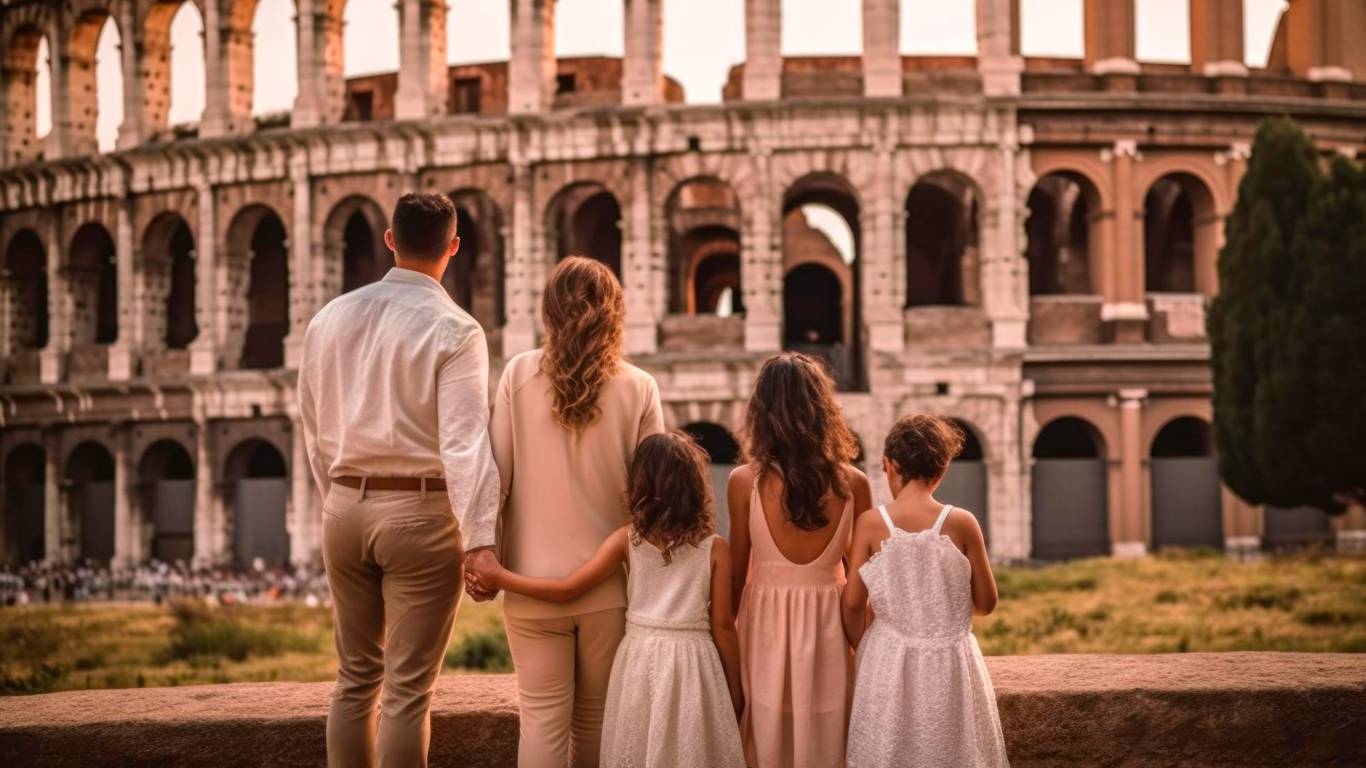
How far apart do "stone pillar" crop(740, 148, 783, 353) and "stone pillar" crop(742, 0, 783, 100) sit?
1.07 meters

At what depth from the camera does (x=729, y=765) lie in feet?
13.1

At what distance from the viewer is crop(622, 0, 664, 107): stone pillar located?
70.8 ft

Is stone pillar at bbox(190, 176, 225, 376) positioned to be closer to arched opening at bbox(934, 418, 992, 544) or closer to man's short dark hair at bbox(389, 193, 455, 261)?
arched opening at bbox(934, 418, 992, 544)

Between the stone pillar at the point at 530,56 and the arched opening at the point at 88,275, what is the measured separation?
31.5ft

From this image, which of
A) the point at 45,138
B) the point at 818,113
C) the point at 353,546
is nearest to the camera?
the point at 353,546

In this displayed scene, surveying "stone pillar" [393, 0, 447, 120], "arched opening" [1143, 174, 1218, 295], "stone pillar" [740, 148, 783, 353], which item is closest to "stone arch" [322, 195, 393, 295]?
"stone pillar" [393, 0, 447, 120]

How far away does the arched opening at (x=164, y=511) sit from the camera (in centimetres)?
2441

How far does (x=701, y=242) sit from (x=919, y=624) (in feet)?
74.0

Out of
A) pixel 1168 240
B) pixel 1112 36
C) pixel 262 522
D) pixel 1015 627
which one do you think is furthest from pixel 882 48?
pixel 262 522

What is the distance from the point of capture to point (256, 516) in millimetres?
23594

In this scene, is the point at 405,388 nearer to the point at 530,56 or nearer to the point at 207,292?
the point at 530,56

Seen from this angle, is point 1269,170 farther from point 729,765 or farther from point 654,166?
point 729,765

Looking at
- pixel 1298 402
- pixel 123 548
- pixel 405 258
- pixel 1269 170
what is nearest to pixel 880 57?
pixel 1269 170

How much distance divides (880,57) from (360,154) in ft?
30.6
